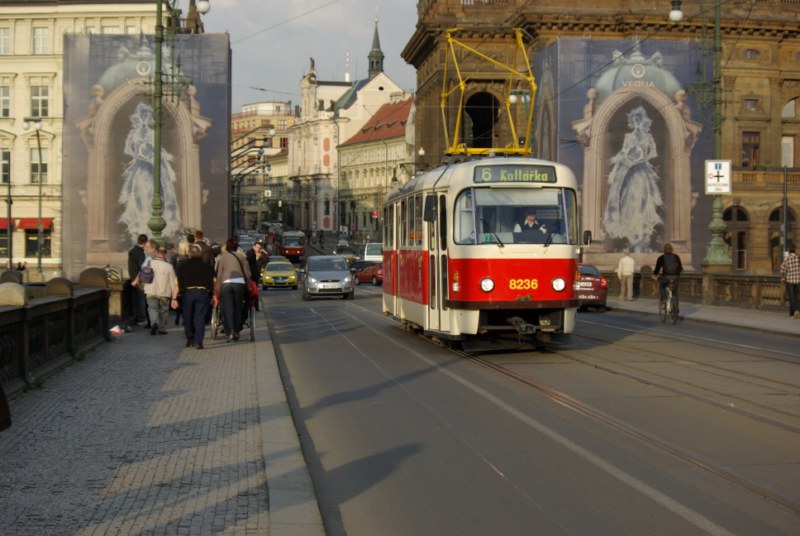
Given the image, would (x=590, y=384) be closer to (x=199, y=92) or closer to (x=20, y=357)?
(x=20, y=357)

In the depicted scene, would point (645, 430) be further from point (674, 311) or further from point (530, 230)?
point (674, 311)

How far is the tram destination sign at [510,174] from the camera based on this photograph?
17.1m

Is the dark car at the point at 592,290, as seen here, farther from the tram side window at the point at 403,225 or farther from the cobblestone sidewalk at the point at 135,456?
the cobblestone sidewalk at the point at 135,456

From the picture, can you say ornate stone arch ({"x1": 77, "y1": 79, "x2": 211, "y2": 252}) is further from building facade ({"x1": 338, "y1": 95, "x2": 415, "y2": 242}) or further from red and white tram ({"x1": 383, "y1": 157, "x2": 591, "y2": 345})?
building facade ({"x1": 338, "y1": 95, "x2": 415, "y2": 242})

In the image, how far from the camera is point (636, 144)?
169 ft

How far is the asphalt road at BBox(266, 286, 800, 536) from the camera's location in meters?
7.03

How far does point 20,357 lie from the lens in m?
12.0

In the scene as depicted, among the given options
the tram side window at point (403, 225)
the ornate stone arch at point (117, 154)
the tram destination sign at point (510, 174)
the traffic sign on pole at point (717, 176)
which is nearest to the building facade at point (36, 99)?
the ornate stone arch at point (117, 154)

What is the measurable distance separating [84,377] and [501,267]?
6445 mm

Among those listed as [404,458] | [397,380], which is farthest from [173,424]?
[397,380]

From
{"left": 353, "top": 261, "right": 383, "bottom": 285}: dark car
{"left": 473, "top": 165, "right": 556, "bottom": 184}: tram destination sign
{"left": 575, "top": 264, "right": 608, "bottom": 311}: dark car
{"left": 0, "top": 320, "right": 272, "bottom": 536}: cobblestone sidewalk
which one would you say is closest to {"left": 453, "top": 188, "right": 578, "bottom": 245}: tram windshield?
{"left": 473, "top": 165, "right": 556, "bottom": 184}: tram destination sign

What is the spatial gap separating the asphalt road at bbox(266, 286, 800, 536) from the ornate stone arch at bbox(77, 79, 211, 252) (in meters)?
34.9

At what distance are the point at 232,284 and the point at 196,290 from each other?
1.38 m

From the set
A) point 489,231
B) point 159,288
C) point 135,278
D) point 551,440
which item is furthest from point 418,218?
point 551,440
